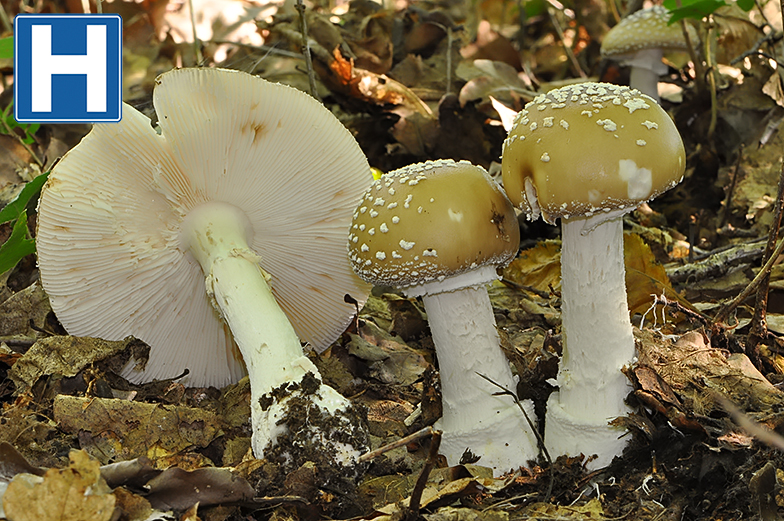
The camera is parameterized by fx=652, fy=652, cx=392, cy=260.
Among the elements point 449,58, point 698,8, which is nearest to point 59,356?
point 698,8

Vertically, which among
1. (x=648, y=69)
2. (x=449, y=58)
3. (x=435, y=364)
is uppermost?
(x=449, y=58)

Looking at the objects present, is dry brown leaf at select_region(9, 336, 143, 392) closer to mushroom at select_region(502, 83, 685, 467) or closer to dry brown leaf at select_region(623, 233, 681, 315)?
mushroom at select_region(502, 83, 685, 467)

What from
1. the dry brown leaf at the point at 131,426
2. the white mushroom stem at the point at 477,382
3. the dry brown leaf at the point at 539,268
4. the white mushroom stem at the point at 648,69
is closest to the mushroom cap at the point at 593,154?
the white mushroom stem at the point at 477,382

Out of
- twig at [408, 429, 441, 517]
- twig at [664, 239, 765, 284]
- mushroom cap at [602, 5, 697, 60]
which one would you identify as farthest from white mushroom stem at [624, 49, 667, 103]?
twig at [408, 429, 441, 517]

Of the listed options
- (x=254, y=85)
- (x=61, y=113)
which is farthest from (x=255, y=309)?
(x=61, y=113)

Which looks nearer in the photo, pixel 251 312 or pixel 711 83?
pixel 251 312

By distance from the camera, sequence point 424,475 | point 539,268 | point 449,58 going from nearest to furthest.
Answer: point 424,475 < point 539,268 < point 449,58

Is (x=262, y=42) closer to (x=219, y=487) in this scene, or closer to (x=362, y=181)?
(x=362, y=181)

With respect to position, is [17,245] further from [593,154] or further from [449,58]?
[449,58]
